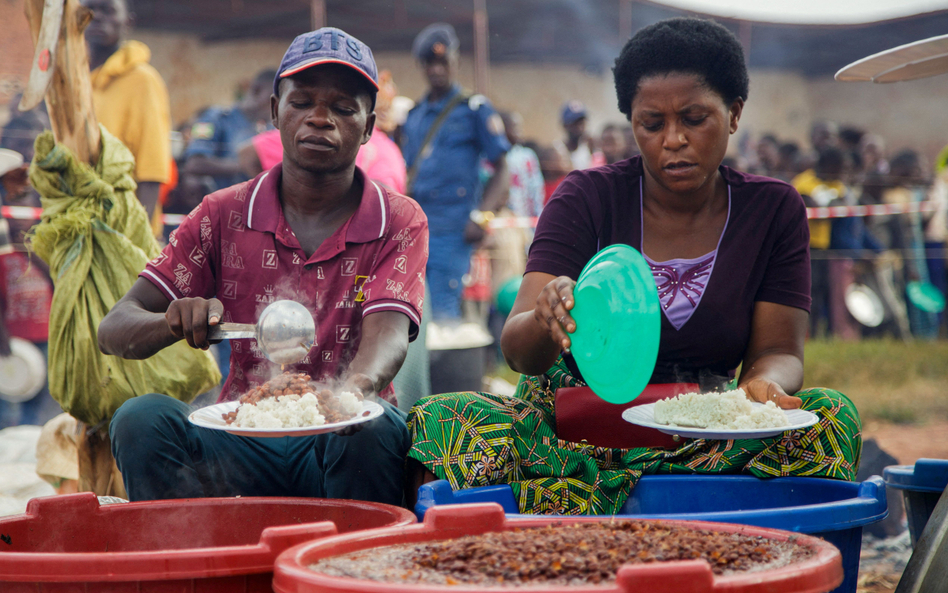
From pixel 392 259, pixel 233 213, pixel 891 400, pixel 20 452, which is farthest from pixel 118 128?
pixel 891 400

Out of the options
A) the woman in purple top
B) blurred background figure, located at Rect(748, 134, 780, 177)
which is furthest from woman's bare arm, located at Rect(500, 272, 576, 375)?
blurred background figure, located at Rect(748, 134, 780, 177)

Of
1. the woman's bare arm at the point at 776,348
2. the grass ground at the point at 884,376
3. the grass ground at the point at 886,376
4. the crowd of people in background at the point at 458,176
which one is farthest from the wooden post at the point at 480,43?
the woman's bare arm at the point at 776,348

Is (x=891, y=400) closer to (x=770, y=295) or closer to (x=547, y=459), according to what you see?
(x=770, y=295)

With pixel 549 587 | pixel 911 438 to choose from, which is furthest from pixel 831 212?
pixel 549 587

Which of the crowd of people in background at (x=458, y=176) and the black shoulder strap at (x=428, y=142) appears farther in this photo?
the black shoulder strap at (x=428, y=142)

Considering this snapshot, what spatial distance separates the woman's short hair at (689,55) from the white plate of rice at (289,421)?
1.16 m

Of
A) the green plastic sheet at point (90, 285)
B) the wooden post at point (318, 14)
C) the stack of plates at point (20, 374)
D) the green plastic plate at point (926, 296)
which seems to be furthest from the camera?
the green plastic plate at point (926, 296)

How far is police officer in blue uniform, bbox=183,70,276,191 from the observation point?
5836 millimetres

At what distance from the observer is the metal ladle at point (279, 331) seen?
187 cm

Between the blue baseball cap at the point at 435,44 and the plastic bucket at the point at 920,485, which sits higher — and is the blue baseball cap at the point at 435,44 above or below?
above

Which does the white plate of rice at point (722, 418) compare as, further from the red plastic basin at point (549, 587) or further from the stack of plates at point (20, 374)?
the stack of plates at point (20, 374)

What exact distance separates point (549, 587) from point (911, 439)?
498 centimetres

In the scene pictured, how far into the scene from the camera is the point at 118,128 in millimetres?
→ 4145

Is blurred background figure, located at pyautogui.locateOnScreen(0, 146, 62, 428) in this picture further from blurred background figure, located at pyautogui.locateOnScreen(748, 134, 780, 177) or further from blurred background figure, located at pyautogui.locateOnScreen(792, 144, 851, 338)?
blurred background figure, located at pyautogui.locateOnScreen(748, 134, 780, 177)
